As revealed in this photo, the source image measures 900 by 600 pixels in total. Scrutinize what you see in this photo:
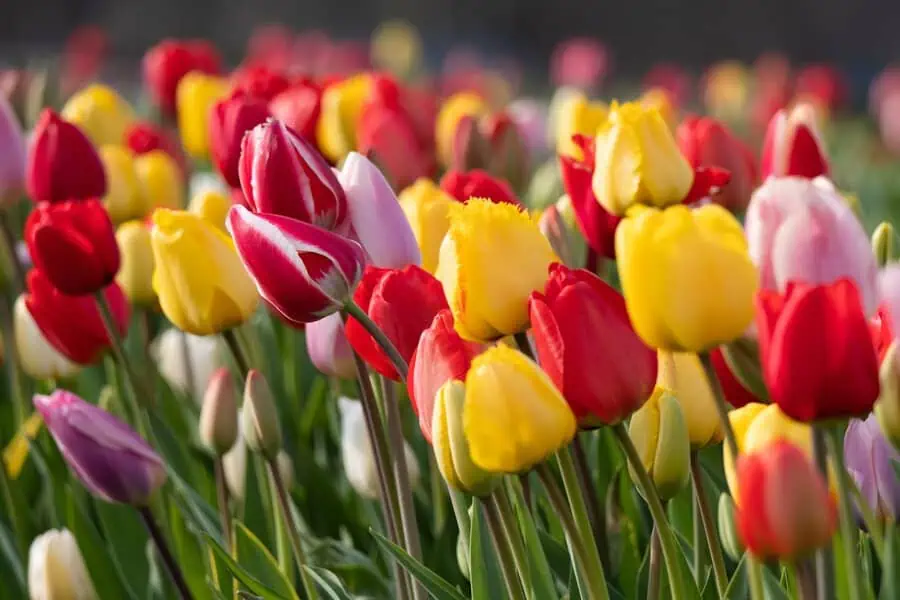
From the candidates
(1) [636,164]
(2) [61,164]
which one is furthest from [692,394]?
(2) [61,164]

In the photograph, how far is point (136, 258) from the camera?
4.95 feet

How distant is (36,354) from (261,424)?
0.60 m

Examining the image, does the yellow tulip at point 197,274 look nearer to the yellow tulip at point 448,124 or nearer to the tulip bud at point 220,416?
the tulip bud at point 220,416

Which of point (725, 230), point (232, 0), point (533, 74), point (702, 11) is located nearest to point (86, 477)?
point (725, 230)

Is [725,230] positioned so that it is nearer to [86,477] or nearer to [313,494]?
[86,477]

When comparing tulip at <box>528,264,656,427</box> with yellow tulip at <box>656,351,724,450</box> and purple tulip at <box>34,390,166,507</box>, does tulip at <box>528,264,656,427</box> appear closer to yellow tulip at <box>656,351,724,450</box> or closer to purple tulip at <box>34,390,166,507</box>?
yellow tulip at <box>656,351,724,450</box>

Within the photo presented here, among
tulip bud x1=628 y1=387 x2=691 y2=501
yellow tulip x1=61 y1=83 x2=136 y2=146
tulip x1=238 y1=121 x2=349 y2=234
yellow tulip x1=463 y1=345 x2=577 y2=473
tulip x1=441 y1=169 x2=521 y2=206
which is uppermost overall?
yellow tulip x1=61 y1=83 x2=136 y2=146

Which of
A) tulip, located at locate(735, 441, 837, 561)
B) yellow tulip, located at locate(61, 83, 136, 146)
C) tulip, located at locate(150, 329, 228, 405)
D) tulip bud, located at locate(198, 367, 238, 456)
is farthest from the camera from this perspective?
yellow tulip, located at locate(61, 83, 136, 146)

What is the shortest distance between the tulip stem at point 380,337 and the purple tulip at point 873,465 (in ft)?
0.99

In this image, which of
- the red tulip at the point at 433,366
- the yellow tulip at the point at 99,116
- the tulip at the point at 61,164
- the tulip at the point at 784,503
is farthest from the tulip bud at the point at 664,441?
the yellow tulip at the point at 99,116

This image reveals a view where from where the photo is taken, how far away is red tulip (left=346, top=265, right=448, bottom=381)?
2.93 ft

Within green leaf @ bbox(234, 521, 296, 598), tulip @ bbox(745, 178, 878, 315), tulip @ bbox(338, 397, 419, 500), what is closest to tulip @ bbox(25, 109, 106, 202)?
tulip @ bbox(338, 397, 419, 500)

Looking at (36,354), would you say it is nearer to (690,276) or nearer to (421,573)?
(421,573)

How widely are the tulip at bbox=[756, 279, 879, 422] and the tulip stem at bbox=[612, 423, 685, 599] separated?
11 centimetres
